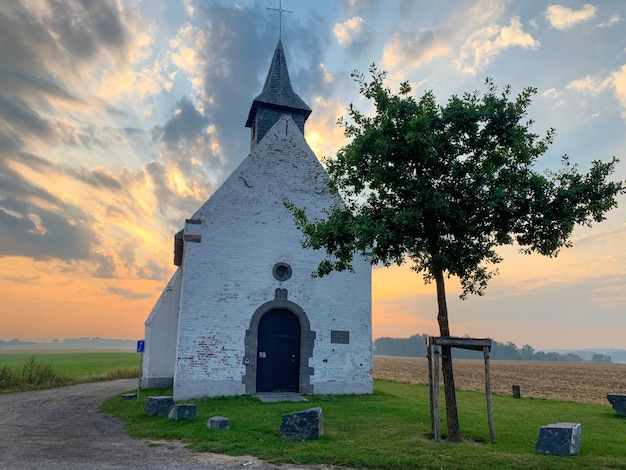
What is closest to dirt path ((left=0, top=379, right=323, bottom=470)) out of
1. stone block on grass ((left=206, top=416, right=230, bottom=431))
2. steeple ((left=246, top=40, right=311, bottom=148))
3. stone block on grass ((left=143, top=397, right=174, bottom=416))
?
stone block on grass ((left=143, top=397, right=174, bottom=416))

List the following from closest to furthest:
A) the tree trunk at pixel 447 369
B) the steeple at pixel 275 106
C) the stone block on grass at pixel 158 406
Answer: the tree trunk at pixel 447 369 < the stone block on grass at pixel 158 406 < the steeple at pixel 275 106

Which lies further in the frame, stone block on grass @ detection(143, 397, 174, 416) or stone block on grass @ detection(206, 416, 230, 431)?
stone block on grass @ detection(143, 397, 174, 416)

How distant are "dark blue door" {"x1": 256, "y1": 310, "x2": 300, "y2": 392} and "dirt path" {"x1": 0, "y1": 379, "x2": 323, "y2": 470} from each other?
557 cm

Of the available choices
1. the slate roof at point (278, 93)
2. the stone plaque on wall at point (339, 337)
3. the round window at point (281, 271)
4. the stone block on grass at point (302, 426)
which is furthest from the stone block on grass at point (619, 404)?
the slate roof at point (278, 93)

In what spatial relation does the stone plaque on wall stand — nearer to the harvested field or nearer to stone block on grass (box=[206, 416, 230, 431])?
stone block on grass (box=[206, 416, 230, 431])

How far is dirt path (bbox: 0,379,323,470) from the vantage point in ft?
26.1

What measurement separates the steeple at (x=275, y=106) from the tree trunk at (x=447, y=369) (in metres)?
13.8

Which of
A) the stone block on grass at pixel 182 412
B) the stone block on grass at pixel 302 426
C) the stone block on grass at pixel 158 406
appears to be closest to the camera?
the stone block on grass at pixel 302 426

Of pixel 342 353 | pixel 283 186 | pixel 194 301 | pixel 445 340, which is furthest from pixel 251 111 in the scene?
pixel 445 340

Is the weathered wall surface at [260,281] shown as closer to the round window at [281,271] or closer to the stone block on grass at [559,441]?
the round window at [281,271]

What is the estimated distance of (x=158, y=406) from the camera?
13219mm

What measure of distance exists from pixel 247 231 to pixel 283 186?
248cm

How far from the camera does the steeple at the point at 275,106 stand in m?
22.4

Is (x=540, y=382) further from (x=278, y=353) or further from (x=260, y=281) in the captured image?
(x=260, y=281)
